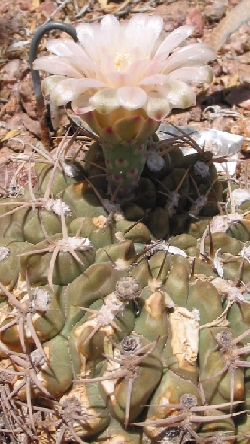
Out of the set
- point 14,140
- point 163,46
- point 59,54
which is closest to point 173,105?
point 163,46

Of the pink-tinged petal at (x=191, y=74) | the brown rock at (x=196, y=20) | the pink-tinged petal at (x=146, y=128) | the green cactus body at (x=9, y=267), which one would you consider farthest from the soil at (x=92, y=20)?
the pink-tinged petal at (x=191, y=74)

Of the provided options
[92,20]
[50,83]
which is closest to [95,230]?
[50,83]

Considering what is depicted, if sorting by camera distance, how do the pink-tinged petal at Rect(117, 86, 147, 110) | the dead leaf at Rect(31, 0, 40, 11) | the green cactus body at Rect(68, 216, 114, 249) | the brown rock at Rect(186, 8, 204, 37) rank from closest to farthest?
the pink-tinged petal at Rect(117, 86, 147, 110) < the green cactus body at Rect(68, 216, 114, 249) < the brown rock at Rect(186, 8, 204, 37) < the dead leaf at Rect(31, 0, 40, 11)

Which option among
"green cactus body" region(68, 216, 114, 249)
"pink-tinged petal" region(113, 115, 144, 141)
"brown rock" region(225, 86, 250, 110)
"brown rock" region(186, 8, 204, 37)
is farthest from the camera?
"brown rock" region(186, 8, 204, 37)

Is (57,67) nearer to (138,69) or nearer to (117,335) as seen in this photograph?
(138,69)

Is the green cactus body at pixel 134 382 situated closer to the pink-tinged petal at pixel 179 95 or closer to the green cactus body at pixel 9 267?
the green cactus body at pixel 9 267

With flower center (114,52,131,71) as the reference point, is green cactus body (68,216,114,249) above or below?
below

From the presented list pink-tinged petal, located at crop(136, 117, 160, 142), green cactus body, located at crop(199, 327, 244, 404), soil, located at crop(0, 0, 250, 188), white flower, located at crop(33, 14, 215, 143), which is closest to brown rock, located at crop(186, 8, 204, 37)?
soil, located at crop(0, 0, 250, 188)

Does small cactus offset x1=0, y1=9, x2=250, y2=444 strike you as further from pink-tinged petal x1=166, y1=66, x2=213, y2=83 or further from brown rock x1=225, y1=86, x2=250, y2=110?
brown rock x1=225, y1=86, x2=250, y2=110
